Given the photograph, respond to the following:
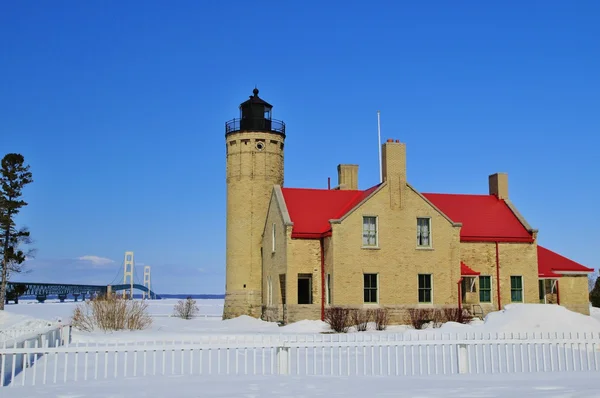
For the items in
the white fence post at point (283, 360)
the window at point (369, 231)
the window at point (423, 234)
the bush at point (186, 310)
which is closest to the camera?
the white fence post at point (283, 360)

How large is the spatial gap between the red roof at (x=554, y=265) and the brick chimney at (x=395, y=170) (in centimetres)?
1097

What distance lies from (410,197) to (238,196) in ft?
39.7

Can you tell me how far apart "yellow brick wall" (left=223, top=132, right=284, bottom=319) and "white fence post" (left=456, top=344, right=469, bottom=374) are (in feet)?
88.5

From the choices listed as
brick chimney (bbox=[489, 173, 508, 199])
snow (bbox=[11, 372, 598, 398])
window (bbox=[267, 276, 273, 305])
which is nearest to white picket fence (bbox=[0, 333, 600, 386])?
snow (bbox=[11, 372, 598, 398])

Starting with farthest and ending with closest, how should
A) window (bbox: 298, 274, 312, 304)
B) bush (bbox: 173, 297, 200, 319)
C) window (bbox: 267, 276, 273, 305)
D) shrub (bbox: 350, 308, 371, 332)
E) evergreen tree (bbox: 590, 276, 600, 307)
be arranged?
evergreen tree (bbox: 590, 276, 600, 307)
bush (bbox: 173, 297, 200, 319)
window (bbox: 267, 276, 273, 305)
window (bbox: 298, 274, 312, 304)
shrub (bbox: 350, 308, 371, 332)

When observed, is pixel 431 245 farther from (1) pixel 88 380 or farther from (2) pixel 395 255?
(1) pixel 88 380

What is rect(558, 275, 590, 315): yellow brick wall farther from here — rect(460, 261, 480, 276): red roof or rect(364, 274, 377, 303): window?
rect(364, 274, 377, 303): window

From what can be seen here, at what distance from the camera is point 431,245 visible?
117 feet

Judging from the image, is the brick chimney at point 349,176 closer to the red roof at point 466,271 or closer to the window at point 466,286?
the red roof at point 466,271

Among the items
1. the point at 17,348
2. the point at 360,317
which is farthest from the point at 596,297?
the point at 17,348

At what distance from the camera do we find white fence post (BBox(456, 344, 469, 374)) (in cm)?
1505

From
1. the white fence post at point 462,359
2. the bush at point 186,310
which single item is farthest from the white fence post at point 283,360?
the bush at point 186,310

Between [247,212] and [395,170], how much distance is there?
440 inches

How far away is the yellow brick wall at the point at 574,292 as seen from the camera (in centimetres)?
3981
